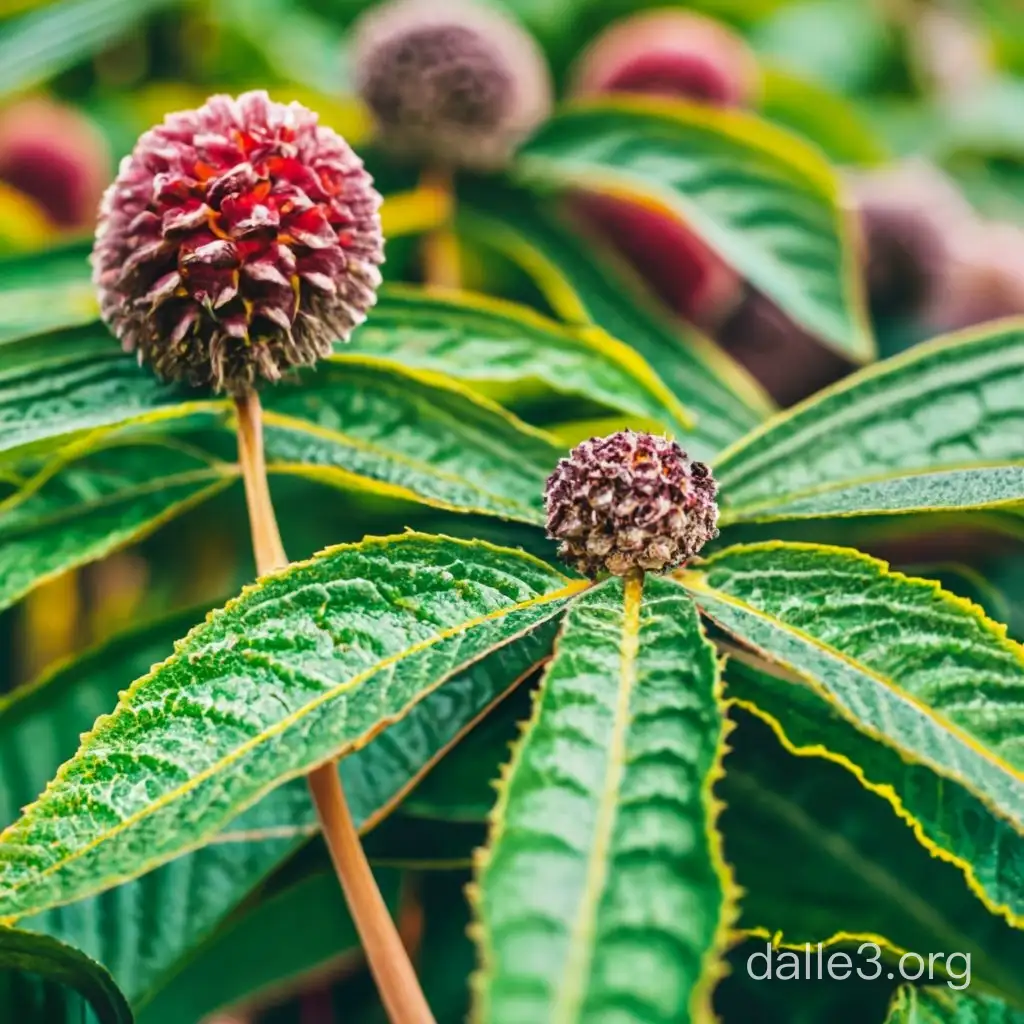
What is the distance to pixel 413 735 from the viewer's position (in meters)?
A: 0.56

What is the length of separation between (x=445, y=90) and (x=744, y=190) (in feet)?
0.75

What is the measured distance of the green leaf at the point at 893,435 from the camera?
21.7 inches

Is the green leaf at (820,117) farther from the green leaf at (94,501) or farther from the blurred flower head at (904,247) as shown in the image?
the green leaf at (94,501)

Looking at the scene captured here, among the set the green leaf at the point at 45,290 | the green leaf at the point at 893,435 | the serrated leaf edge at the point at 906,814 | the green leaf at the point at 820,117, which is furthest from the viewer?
the green leaf at the point at 820,117

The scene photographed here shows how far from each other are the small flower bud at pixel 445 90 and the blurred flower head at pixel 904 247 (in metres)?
0.35

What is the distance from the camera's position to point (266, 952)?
646 mm

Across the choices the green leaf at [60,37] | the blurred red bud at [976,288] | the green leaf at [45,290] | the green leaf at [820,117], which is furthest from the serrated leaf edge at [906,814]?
the green leaf at [820,117]

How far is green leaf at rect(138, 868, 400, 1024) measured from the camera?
64 cm

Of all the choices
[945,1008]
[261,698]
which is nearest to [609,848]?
[261,698]

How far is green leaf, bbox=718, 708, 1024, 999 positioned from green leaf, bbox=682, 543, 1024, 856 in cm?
13

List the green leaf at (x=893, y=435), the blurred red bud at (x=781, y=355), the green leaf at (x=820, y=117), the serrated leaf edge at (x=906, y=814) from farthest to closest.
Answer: the green leaf at (x=820, y=117)
the blurred red bud at (x=781, y=355)
the green leaf at (x=893, y=435)
the serrated leaf edge at (x=906, y=814)

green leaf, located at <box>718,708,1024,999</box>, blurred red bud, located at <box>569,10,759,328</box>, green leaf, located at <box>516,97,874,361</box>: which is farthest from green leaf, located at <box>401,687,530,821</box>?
blurred red bud, located at <box>569,10,759,328</box>

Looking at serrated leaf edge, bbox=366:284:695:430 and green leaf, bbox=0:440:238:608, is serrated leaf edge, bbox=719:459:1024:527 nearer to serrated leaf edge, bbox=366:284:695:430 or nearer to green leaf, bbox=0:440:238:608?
serrated leaf edge, bbox=366:284:695:430

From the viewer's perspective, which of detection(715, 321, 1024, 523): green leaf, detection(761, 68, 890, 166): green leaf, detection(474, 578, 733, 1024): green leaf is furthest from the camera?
detection(761, 68, 890, 166): green leaf
